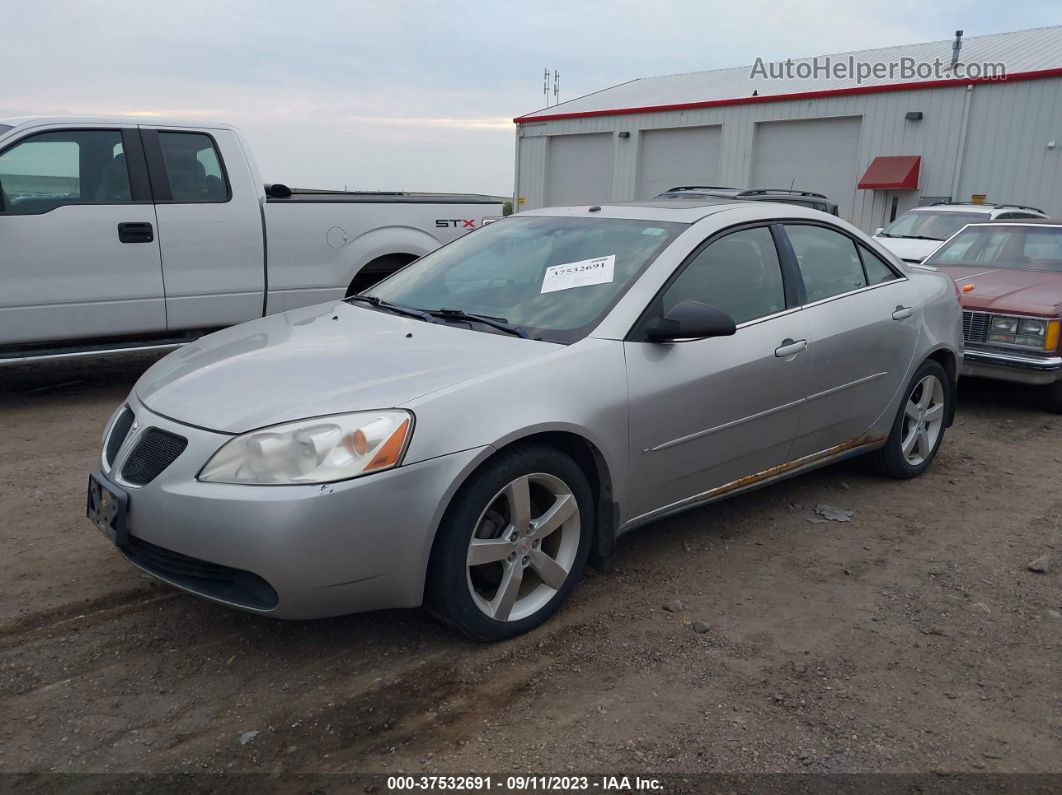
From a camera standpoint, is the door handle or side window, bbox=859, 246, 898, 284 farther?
side window, bbox=859, 246, 898, 284

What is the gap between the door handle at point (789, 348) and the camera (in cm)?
404

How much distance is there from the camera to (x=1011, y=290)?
7336mm

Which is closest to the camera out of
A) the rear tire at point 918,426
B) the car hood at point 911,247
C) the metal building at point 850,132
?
the rear tire at point 918,426

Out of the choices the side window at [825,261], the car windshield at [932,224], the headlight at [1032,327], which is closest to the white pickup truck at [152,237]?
the side window at [825,261]

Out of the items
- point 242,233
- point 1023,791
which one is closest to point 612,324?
point 1023,791

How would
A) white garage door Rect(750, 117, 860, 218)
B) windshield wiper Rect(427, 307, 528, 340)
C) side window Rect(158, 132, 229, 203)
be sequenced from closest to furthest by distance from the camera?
windshield wiper Rect(427, 307, 528, 340), side window Rect(158, 132, 229, 203), white garage door Rect(750, 117, 860, 218)

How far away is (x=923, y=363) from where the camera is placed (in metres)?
5.05

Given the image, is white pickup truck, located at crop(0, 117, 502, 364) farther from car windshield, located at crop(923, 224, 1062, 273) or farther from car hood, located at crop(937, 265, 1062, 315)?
car windshield, located at crop(923, 224, 1062, 273)

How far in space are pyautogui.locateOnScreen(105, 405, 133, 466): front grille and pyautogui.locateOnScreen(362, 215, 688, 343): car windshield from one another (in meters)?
1.31

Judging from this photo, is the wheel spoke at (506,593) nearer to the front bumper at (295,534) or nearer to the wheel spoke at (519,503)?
the wheel spoke at (519,503)

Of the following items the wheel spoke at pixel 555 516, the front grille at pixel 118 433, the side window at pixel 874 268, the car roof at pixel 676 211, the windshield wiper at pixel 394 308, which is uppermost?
the car roof at pixel 676 211

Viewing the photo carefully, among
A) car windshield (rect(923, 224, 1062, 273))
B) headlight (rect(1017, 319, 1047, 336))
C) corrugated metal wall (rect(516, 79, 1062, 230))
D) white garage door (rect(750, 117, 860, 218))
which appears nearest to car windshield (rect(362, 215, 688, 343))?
headlight (rect(1017, 319, 1047, 336))

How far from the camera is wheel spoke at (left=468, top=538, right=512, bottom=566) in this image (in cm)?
304

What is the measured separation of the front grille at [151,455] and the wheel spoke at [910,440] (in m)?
3.94
